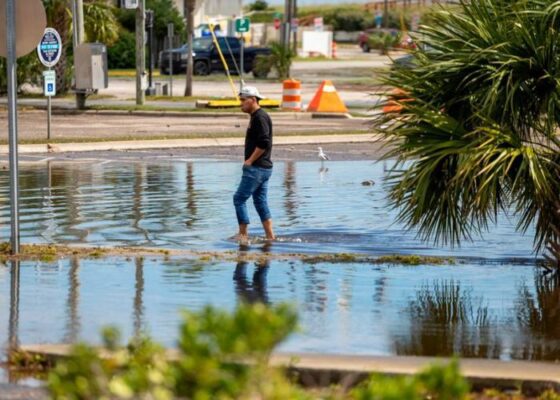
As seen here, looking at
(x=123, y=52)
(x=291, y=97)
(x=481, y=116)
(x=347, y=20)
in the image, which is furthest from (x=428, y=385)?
(x=347, y=20)

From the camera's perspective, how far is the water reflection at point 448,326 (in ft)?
29.2

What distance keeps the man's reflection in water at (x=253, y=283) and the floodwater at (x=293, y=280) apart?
0.02m

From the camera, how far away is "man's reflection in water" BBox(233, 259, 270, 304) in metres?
10.7

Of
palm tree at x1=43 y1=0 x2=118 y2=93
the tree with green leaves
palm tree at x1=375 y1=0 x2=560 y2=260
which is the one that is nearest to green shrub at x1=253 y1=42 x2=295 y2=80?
the tree with green leaves

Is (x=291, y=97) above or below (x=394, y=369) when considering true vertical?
below

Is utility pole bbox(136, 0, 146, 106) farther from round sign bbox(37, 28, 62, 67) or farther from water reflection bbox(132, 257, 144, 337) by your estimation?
water reflection bbox(132, 257, 144, 337)

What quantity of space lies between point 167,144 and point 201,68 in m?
34.7

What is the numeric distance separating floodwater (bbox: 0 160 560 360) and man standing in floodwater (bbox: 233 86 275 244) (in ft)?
1.05

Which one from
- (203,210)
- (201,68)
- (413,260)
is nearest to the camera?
(413,260)

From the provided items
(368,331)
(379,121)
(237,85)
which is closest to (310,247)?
(379,121)

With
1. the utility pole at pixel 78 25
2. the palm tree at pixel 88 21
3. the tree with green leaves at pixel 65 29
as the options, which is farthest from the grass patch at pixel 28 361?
the palm tree at pixel 88 21

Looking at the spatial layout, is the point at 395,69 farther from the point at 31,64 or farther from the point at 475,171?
the point at 31,64

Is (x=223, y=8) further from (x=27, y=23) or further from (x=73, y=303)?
(x=73, y=303)

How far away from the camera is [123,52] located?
6681 centimetres
